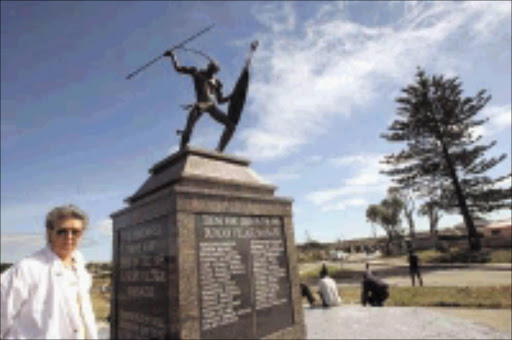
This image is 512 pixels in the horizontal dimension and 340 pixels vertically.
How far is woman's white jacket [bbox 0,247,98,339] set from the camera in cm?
232

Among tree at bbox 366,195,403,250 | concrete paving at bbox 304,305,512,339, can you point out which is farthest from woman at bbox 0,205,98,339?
tree at bbox 366,195,403,250

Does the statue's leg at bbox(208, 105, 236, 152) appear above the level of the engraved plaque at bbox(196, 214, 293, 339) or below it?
above

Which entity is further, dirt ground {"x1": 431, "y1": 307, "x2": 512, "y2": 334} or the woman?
dirt ground {"x1": 431, "y1": 307, "x2": 512, "y2": 334}

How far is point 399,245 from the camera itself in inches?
1932

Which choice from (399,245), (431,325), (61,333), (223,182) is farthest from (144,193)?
(399,245)

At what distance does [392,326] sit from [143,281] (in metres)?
4.90

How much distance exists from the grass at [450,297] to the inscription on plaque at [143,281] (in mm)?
9218

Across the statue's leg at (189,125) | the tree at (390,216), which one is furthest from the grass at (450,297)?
the tree at (390,216)

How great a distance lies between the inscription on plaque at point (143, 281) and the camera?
4.62 metres

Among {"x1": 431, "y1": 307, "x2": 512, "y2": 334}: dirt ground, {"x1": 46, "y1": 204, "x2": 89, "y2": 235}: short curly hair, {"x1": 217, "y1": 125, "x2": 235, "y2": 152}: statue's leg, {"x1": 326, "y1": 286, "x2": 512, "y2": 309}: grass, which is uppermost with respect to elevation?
{"x1": 217, "y1": 125, "x2": 235, "y2": 152}: statue's leg

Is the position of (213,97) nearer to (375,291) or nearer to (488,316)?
(375,291)

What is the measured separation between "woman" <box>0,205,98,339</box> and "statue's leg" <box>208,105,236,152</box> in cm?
408

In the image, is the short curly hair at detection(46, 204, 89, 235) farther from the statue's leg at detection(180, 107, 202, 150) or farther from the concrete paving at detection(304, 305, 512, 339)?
the concrete paving at detection(304, 305, 512, 339)

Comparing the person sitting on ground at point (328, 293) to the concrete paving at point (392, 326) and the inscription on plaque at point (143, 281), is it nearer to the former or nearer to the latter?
the concrete paving at point (392, 326)
